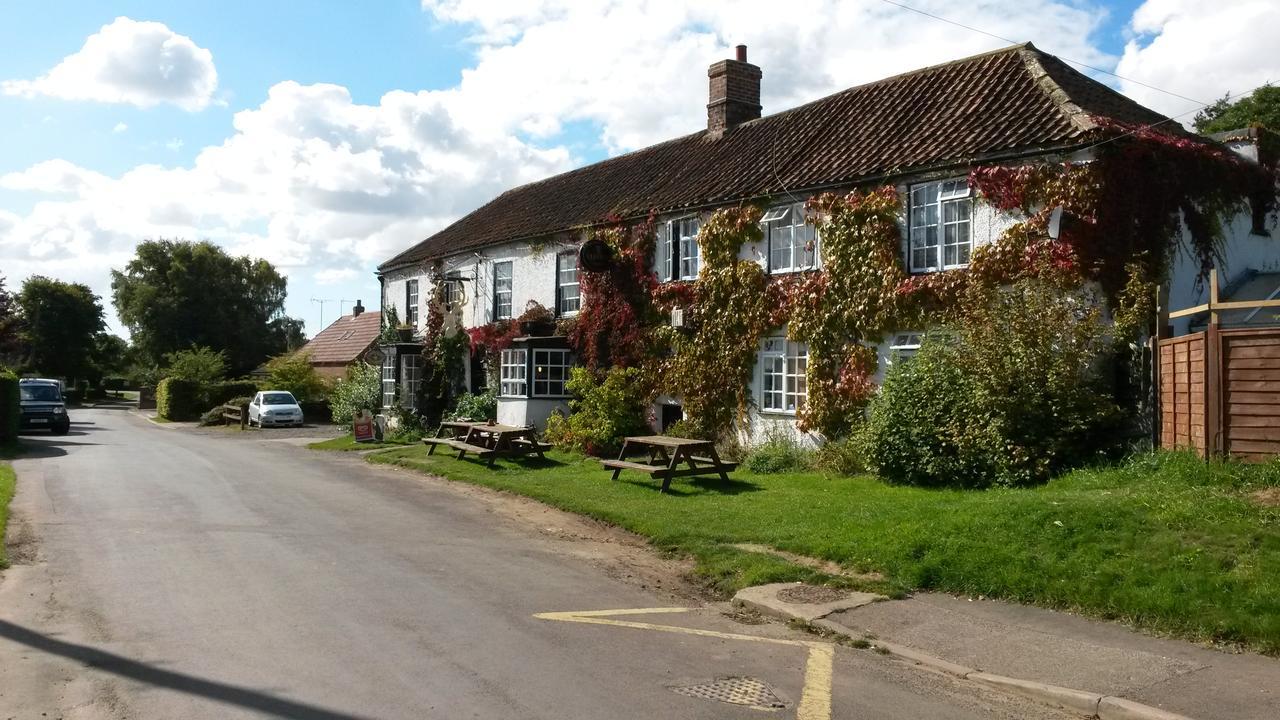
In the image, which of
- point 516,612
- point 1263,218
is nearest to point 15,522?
point 516,612

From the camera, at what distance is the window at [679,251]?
2122cm

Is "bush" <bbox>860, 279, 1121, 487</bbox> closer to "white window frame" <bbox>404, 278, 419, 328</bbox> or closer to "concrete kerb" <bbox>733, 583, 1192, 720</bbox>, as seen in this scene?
"concrete kerb" <bbox>733, 583, 1192, 720</bbox>

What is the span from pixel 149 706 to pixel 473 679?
1.89m

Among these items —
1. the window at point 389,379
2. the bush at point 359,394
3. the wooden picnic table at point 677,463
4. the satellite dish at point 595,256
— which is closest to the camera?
the wooden picnic table at point 677,463

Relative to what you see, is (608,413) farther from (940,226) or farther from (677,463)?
(940,226)

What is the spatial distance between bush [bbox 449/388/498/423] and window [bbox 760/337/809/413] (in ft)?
29.8

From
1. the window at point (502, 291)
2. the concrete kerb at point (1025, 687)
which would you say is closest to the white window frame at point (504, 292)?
the window at point (502, 291)

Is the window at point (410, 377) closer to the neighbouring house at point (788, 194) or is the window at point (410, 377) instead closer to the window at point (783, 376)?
the neighbouring house at point (788, 194)

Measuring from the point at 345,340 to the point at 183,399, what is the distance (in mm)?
9196

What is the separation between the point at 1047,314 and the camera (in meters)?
13.8

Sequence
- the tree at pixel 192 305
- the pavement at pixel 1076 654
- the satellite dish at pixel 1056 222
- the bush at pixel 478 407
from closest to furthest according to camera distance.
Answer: the pavement at pixel 1076 654 < the satellite dish at pixel 1056 222 < the bush at pixel 478 407 < the tree at pixel 192 305

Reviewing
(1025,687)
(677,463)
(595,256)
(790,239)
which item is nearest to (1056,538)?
(1025,687)

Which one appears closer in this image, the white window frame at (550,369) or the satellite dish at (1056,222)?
the satellite dish at (1056,222)

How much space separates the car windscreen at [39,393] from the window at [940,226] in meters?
27.2
